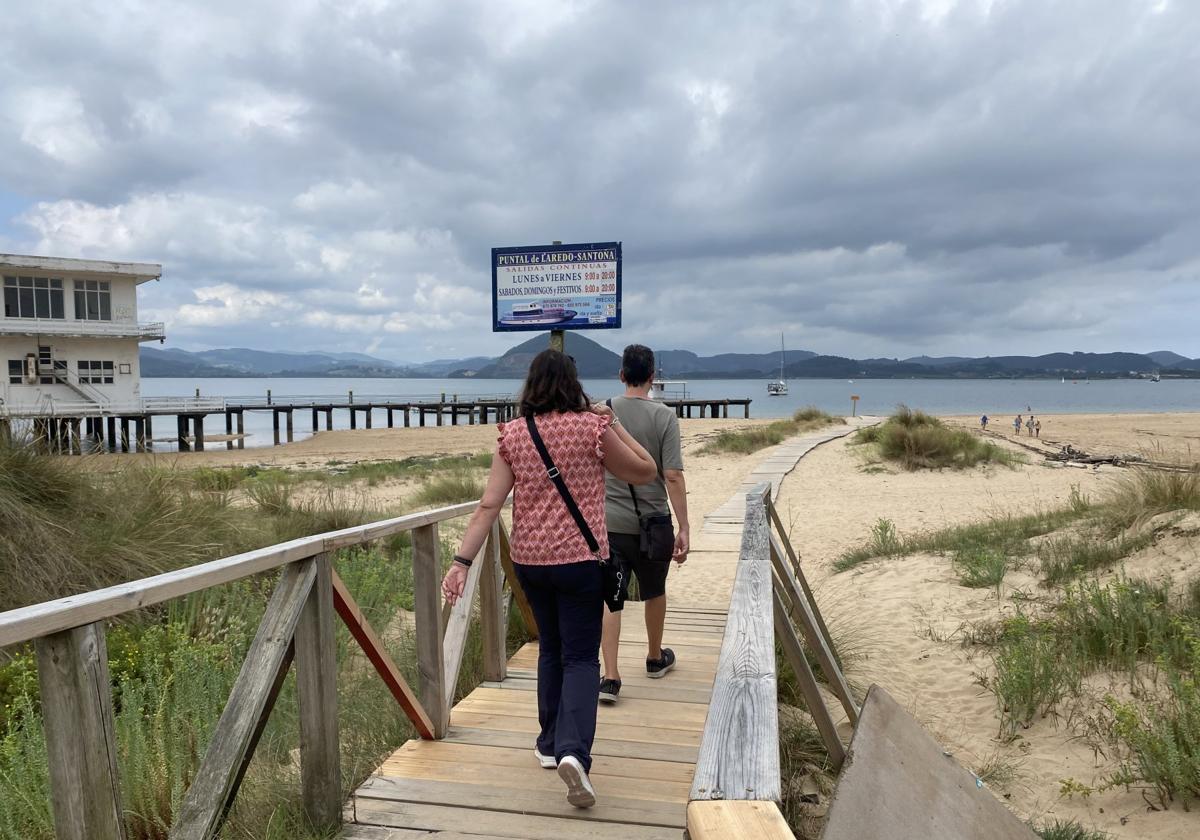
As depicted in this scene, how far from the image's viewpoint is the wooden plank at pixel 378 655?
2758 millimetres

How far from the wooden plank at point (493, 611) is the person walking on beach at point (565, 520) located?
1.27 metres

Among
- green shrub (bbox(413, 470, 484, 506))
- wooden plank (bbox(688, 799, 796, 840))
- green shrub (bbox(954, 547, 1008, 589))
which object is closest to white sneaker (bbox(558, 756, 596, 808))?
wooden plank (bbox(688, 799, 796, 840))

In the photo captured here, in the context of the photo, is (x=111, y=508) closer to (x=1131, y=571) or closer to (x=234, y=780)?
(x=234, y=780)

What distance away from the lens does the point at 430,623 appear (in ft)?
11.0

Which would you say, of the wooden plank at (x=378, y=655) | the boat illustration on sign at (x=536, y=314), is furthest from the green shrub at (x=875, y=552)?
the wooden plank at (x=378, y=655)

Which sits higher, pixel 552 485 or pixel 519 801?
pixel 552 485

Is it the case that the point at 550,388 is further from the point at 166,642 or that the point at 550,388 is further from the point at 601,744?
the point at 166,642

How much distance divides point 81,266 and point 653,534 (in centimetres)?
3692

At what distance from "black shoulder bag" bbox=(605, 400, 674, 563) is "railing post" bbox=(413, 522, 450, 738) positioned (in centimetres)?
99

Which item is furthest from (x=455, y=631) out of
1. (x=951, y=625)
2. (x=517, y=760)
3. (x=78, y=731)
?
(x=951, y=625)

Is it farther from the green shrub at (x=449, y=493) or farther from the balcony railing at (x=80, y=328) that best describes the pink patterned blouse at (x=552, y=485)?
the balcony railing at (x=80, y=328)

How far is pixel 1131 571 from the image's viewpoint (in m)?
5.91

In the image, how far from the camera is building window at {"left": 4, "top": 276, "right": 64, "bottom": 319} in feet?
107

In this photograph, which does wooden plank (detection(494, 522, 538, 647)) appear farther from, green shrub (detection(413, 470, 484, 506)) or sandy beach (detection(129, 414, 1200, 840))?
green shrub (detection(413, 470, 484, 506))
